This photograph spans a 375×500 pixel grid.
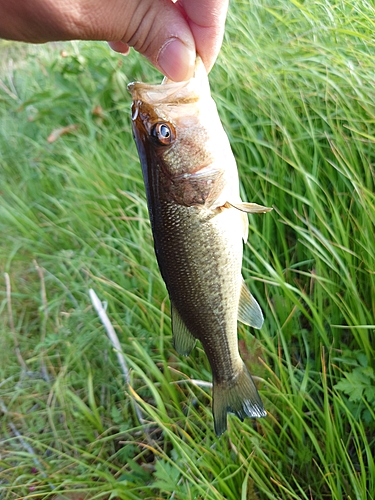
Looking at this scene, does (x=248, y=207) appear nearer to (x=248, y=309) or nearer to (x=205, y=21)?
(x=248, y=309)

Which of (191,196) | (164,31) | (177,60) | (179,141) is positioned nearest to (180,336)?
(191,196)

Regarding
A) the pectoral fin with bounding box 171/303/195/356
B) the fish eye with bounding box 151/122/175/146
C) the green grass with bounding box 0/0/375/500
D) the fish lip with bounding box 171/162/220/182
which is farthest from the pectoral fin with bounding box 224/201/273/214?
the green grass with bounding box 0/0/375/500

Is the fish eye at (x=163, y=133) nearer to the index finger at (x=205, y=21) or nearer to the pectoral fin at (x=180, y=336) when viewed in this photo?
the index finger at (x=205, y=21)

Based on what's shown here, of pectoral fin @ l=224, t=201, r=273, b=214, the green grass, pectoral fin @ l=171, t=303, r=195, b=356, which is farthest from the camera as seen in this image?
the green grass

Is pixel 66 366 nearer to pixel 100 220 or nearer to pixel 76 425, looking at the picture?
pixel 76 425

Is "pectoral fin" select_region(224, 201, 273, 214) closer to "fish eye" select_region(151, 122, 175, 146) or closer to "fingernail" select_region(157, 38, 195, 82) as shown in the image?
"fish eye" select_region(151, 122, 175, 146)

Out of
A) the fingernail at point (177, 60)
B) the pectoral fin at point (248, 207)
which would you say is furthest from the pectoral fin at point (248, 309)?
the fingernail at point (177, 60)

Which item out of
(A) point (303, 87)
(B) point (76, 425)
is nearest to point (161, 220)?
(B) point (76, 425)
